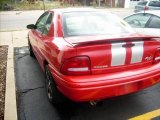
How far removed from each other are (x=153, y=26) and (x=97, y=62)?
3.47 metres

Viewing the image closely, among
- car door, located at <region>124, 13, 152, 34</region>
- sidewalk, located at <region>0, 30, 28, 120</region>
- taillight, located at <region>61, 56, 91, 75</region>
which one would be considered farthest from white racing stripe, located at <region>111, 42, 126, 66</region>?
car door, located at <region>124, 13, 152, 34</region>

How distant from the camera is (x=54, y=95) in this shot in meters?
3.81

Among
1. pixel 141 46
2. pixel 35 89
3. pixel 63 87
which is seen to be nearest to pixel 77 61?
pixel 63 87

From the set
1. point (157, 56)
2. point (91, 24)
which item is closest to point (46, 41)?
point (91, 24)

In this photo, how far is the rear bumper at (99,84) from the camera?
314 centimetres

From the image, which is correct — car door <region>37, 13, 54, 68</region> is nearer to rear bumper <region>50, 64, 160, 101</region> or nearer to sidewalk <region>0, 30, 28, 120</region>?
rear bumper <region>50, 64, 160, 101</region>

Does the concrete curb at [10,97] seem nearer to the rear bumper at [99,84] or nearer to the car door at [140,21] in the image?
the rear bumper at [99,84]

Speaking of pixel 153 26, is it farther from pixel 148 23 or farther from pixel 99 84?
pixel 99 84

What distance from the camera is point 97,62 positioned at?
3.29 meters

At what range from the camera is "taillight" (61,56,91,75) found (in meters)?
3.24

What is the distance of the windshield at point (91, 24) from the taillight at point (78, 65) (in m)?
0.70

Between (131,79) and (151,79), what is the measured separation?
0.40 metres

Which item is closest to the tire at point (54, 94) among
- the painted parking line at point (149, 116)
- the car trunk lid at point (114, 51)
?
the car trunk lid at point (114, 51)

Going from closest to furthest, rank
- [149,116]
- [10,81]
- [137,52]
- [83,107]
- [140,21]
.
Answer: [137,52] → [149,116] → [83,107] → [10,81] → [140,21]
